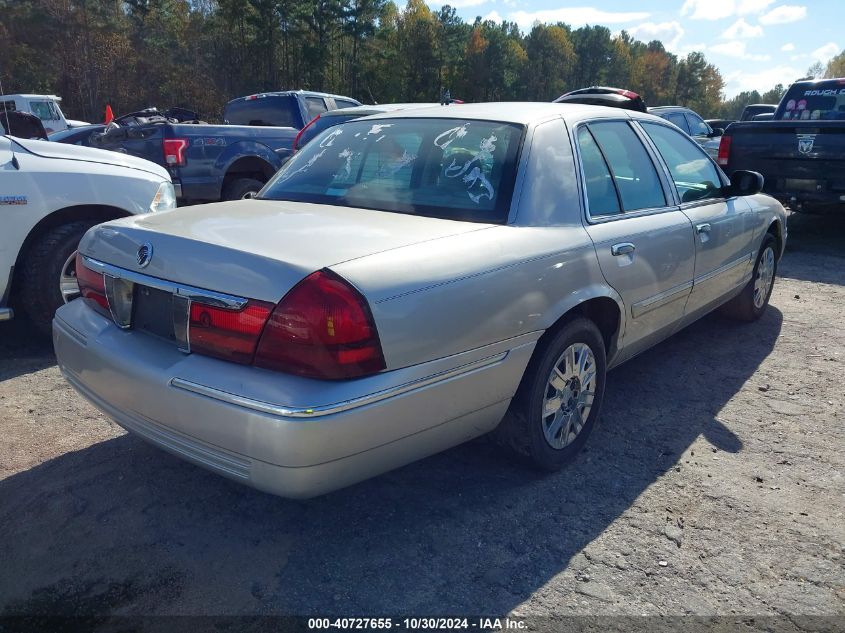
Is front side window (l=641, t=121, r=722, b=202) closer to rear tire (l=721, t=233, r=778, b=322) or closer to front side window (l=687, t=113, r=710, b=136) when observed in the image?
rear tire (l=721, t=233, r=778, b=322)

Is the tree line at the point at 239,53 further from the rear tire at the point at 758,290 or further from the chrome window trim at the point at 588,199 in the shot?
the chrome window trim at the point at 588,199

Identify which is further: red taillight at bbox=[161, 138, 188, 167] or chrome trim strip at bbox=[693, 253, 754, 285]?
red taillight at bbox=[161, 138, 188, 167]

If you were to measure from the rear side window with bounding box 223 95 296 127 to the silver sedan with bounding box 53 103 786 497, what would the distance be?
749 centimetres

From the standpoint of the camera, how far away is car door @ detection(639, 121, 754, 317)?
158 inches

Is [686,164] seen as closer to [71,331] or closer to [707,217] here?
[707,217]

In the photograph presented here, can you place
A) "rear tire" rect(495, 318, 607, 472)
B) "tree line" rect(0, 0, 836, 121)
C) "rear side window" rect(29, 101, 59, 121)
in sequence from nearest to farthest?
"rear tire" rect(495, 318, 607, 472), "rear side window" rect(29, 101, 59, 121), "tree line" rect(0, 0, 836, 121)

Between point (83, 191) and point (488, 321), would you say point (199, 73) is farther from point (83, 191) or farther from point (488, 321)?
point (488, 321)

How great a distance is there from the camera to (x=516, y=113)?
3.26 metres

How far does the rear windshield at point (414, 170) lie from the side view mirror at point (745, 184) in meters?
2.13

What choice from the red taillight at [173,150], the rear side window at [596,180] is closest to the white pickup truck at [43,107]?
the red taillight at [173,150]

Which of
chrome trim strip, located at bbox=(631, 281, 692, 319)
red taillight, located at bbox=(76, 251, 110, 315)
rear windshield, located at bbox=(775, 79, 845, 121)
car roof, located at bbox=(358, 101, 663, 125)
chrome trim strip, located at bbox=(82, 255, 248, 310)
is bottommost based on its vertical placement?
chrome trim strip, located at bbox=(631, 281, 692, 319)

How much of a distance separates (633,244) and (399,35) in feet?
193

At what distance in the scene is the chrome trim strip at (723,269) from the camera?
407cm

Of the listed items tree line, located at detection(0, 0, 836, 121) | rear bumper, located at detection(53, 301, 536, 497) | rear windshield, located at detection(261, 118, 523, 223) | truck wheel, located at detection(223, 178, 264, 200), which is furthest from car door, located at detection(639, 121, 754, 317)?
tree line, located at detection(0, 0, 836, 121)
